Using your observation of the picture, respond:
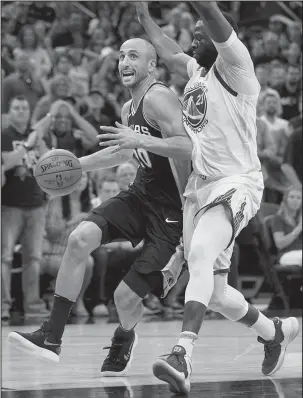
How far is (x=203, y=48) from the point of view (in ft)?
19.1

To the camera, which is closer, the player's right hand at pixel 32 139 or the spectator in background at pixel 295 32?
the player's right hand at pixel 32 139

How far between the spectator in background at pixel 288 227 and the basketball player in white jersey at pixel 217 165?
4903 mm

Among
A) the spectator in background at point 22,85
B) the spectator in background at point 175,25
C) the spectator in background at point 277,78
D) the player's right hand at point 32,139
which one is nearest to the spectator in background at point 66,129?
the player's right hand at point 32,139

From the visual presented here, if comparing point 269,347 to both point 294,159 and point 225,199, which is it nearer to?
point 225,199

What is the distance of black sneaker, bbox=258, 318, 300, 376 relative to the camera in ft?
21.0

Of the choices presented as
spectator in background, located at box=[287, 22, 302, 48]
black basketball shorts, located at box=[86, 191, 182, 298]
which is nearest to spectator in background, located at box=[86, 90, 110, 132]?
spectator in background, located at box=[287, 22, 302, 48]

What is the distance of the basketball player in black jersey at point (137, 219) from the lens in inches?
233

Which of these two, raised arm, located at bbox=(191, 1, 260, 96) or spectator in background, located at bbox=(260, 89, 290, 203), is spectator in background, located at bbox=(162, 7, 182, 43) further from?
raised arm, located at bbox=(191, 1, 260, 96)

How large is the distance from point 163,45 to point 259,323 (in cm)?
205

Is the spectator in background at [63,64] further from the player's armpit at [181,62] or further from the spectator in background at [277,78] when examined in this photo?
the player's armpit at [181,62]

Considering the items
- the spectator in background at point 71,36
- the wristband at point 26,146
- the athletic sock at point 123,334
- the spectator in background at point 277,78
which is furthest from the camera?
the spectator in background at point 71,36

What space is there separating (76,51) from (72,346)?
6255 mm

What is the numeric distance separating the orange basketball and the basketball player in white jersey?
717mm

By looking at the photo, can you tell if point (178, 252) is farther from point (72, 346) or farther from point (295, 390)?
point (72, 346)
